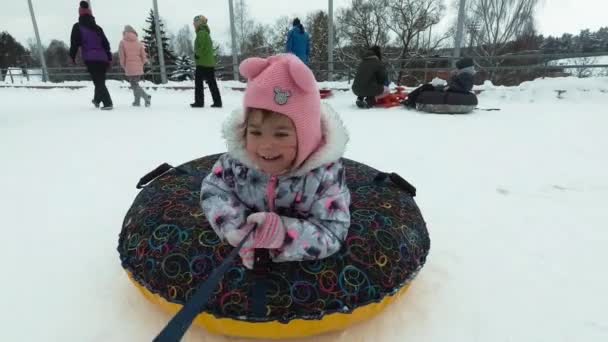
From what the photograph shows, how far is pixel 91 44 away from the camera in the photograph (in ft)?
21.1

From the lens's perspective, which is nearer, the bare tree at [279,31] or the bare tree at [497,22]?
the bare tree at [497,22]

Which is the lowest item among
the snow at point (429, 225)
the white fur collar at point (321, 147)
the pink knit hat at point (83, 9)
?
the snow at point (429, 225)

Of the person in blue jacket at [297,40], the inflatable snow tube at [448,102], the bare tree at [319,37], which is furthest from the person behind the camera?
the bare tree at [319,37]

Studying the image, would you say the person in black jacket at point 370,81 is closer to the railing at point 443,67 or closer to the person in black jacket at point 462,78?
the person in black jacket at point 462,78

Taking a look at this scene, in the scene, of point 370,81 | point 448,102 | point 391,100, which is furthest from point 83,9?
point 448,102

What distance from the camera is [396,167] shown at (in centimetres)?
367

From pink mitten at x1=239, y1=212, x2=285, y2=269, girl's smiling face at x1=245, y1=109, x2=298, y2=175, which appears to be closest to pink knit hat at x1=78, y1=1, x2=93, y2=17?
girl's smiling face at x1=245, y1=109, x2=298, y2=175

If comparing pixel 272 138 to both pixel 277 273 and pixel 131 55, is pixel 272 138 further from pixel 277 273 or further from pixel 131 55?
pixel 131 55

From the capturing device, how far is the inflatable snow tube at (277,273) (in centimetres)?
131

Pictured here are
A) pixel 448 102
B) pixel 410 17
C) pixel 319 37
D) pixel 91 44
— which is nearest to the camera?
pixel 91 44

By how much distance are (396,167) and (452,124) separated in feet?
8.46

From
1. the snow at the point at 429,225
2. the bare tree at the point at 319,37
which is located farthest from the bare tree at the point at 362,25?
the snow at the point at 429,225

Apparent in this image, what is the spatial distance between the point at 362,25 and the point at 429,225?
21.8 meters

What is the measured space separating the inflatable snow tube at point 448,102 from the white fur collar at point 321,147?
5.69 m
